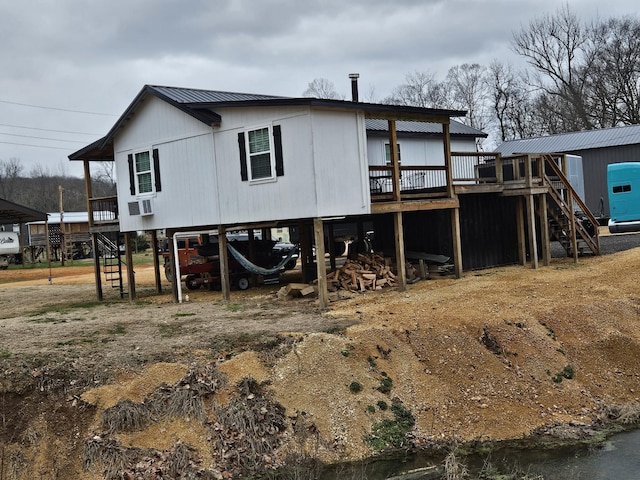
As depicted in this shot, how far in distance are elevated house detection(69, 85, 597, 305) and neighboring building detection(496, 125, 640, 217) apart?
1798 centimetres

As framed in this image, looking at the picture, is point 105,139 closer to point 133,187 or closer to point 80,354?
point 133,187

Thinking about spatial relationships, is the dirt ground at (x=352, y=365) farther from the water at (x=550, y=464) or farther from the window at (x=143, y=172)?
the window at (x=143, y=172)

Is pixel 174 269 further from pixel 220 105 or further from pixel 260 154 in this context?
pixel 220 105

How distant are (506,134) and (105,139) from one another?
51.8m

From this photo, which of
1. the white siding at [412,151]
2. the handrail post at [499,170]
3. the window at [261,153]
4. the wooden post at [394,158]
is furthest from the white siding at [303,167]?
the white siding at [412,151]

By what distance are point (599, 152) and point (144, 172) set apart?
29.5 metres

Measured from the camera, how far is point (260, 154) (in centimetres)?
1574

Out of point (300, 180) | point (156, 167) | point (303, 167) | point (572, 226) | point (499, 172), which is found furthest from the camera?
point (572, 226)

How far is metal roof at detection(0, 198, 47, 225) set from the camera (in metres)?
31.5

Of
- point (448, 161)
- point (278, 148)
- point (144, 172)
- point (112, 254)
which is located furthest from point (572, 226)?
point (112, 254)

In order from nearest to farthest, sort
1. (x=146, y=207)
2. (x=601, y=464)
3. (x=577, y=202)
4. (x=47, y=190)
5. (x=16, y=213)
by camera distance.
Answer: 1. (x=601, y=464)
2. (x=146, y=207)
3. (x=577, y=202)
4. (x=16, y=213)
5. (x=47, y=190)

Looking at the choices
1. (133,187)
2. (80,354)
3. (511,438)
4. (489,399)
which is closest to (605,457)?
(511,438)

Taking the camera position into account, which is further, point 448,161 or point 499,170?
point 499,170

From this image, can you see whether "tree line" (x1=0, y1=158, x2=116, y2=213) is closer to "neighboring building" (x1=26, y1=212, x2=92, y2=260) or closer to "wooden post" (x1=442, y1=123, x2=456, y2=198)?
"neighboring building" (x1=26, y1=212, x2=92, y2=260)
